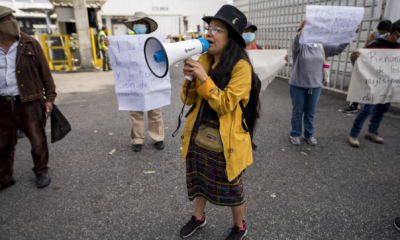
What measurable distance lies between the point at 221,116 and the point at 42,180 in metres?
2.50

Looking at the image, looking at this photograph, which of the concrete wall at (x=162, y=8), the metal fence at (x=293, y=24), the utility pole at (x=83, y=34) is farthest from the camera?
the concrete wall at (x=162, y=8)

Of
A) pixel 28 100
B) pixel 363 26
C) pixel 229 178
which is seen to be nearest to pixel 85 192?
pixel 28 100

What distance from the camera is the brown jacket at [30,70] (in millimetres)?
2699

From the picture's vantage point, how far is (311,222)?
2361 millimetres

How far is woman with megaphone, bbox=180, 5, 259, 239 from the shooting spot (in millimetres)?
1582

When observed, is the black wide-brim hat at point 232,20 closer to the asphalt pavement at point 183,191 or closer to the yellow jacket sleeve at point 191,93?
the yellow jacket sleeve at point 191,93

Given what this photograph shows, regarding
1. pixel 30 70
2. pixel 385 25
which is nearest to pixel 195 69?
pixel 30 70

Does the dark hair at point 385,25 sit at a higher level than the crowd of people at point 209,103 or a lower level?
higher

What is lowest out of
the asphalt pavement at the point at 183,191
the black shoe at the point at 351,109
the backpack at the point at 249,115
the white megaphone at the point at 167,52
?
the asphalt pavement at the point at 183,191

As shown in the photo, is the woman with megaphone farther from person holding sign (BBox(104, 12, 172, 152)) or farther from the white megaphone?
person holding sign (BBox(104, 12, 172, 152))

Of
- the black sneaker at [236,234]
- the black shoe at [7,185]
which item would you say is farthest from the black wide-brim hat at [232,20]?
the black shoe at [7,185]

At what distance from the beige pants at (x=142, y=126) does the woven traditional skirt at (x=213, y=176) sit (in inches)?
76.3

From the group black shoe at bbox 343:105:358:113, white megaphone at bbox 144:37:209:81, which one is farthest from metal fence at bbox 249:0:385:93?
white megaphone at bbox 144:37:209:81

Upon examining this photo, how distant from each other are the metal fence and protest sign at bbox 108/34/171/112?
4.61m
